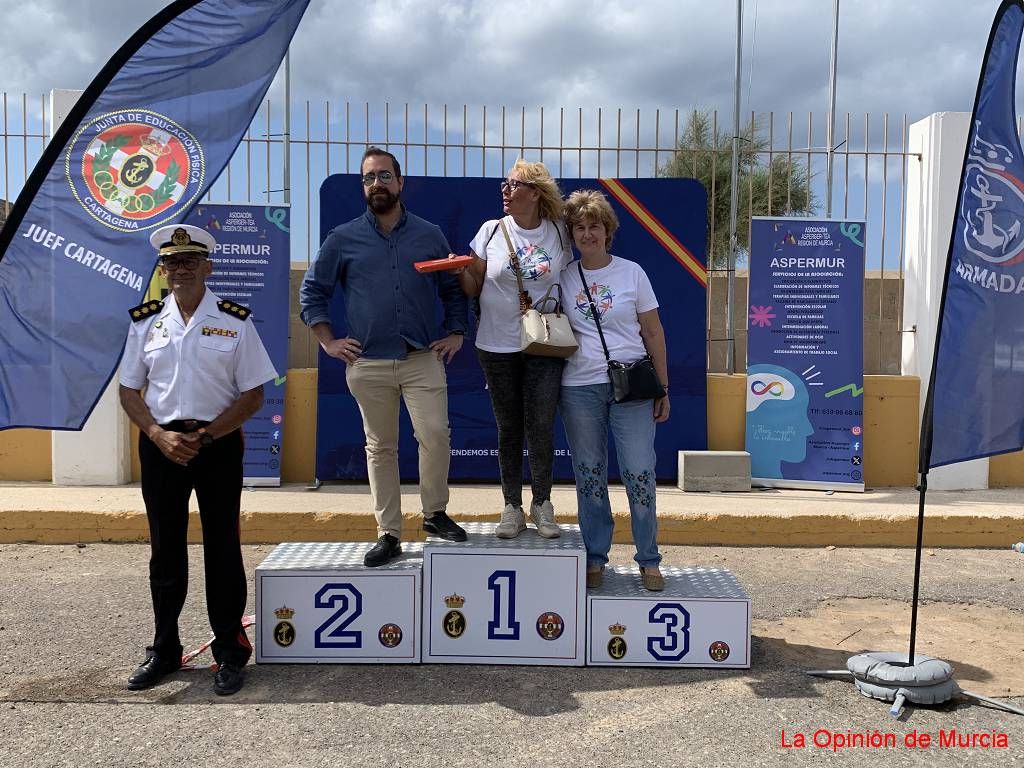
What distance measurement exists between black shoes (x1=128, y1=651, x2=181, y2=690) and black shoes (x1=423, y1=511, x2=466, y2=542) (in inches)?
45.8

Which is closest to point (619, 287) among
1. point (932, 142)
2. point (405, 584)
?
point (405, 584)

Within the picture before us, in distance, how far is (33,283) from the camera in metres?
3.44

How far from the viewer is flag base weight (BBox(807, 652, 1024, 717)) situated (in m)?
3.30

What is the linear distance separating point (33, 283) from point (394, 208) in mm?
1466

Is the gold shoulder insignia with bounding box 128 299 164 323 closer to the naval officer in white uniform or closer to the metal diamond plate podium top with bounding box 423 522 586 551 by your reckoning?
the naval officer in white uniform

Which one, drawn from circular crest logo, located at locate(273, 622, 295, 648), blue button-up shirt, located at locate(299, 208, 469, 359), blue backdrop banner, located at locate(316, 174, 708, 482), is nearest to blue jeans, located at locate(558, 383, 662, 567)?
blue button-up shirt, located at locate(299, 208, 469, 359)

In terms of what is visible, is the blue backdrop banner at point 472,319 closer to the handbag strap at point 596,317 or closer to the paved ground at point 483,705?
the paved ground at point 483,705

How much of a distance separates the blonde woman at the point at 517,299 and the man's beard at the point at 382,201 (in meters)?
0.42

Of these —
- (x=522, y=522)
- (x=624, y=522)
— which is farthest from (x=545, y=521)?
(x=624, y=522)

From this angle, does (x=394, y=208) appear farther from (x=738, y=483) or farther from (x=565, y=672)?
(x=738, y=483)

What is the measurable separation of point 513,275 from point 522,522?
3.76 feet

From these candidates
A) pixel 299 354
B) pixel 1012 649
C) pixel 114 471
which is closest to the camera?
pixel 1012 649

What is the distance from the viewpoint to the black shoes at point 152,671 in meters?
3.46

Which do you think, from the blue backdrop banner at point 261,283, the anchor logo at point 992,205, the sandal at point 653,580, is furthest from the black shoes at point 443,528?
the blue backdrop banner at point 261,283
